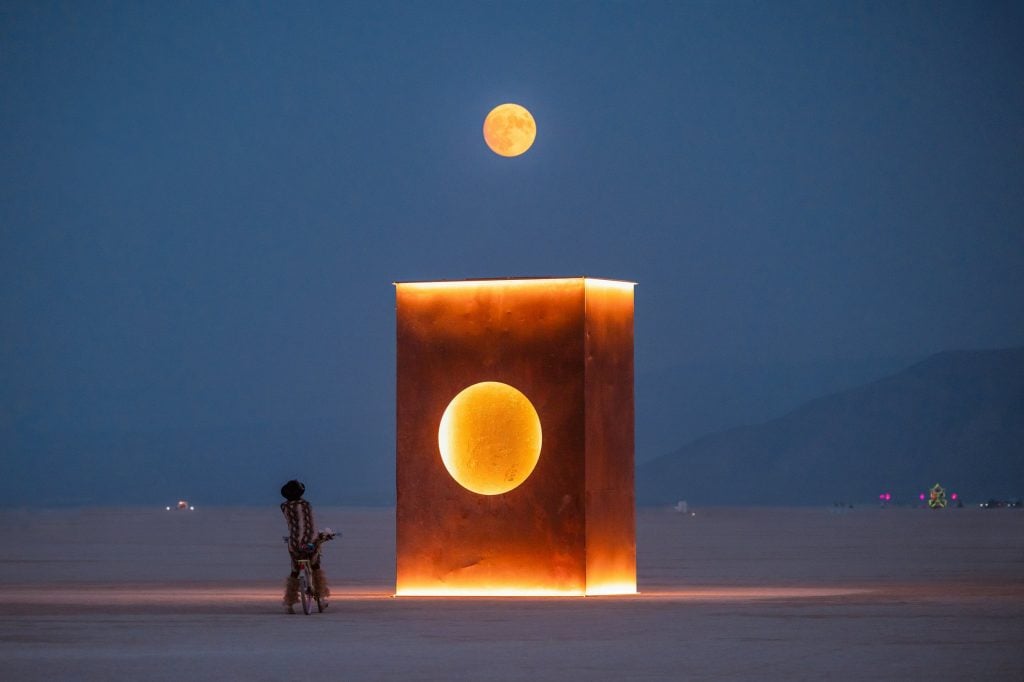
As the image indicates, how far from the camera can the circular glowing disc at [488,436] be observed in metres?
24.6

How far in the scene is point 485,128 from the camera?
96.2 ft

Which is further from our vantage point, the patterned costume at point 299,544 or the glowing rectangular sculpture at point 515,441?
the glowing rectangular sculpture at point 515,441

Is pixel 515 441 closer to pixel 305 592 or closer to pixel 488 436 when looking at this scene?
pixel 488 436

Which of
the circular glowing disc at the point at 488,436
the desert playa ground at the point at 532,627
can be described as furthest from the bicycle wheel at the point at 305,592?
the circular glowing disc at the point at 488,436

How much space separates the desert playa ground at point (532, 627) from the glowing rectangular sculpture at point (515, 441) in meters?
0.90

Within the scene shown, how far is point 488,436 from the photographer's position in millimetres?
24719

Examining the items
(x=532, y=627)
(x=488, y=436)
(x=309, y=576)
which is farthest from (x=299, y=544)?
(x=488, y=436)

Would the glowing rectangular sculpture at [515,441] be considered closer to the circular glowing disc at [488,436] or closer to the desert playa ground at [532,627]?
the circular glowing disc at [488,436]

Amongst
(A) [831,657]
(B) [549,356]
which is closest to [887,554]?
(B) [549,356]

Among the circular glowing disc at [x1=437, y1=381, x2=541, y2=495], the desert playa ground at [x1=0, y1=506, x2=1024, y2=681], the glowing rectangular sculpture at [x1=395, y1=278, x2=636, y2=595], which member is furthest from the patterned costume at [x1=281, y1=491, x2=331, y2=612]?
the circular glowing disc at [x1=437, y1=381, x2=541, y2=495]

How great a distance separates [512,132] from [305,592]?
10412mm

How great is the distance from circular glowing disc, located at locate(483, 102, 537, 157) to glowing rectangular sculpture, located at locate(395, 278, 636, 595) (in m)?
4.64

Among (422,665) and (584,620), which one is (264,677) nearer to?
(422,665)

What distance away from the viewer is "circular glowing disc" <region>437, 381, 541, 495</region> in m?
24.6
